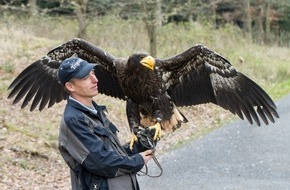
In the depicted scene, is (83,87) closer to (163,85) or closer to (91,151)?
(91,151)

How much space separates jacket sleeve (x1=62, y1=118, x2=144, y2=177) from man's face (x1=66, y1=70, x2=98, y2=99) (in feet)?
0.62

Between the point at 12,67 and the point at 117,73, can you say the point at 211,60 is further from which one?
the point at 12,67

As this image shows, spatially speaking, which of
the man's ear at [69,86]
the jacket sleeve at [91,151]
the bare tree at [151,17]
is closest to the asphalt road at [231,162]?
the jacket sleeve at [91,151]

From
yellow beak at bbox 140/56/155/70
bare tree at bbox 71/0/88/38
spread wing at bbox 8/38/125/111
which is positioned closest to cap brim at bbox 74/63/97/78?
yellow beak at bbox 140/56/155/70

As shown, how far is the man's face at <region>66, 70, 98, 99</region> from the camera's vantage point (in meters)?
4.70

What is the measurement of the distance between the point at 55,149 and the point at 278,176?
13.7 feet

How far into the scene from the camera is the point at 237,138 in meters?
13.3

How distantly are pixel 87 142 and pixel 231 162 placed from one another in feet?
23.1

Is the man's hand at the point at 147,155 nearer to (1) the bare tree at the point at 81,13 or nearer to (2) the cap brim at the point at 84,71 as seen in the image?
(2) the cap brim at the point at 84,71

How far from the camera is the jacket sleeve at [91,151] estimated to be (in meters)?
4.61

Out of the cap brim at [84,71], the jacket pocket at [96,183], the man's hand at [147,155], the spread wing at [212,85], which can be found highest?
the cap brim at [84,71]

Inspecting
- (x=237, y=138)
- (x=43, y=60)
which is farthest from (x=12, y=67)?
(x=43, y=60)

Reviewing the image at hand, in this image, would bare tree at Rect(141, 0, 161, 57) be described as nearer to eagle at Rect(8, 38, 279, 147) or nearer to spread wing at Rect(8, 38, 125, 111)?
spread wing at Rect(8, 38, 125, 111)

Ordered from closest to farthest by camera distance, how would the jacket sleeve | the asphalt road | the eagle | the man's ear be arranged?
the jacket sleeve < the man's ear < the eagle < the asphalt road
